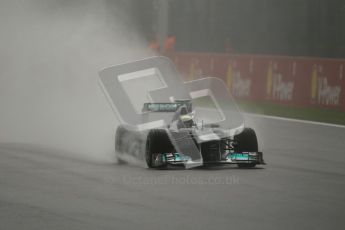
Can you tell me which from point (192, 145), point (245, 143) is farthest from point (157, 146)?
point (245, 143)

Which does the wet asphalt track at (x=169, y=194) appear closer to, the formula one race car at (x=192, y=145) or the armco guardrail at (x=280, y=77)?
the formula one race car at (x=192, y=145)

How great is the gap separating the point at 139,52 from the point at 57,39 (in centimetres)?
494

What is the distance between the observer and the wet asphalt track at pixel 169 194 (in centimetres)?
907

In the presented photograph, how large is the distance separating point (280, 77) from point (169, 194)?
16153mm

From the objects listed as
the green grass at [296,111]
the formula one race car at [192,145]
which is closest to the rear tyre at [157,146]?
the formula one race car at [192,145]

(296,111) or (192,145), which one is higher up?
(192,145)

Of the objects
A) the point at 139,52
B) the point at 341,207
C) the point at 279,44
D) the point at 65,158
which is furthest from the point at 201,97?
the point at 341,207

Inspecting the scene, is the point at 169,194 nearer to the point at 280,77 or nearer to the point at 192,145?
the point at 192,145

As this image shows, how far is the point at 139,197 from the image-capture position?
34.7ft

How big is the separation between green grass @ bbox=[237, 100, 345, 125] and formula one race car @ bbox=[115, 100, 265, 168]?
31.3 feet

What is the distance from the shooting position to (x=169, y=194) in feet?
35.6

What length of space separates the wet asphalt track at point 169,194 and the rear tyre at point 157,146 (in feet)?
0.64

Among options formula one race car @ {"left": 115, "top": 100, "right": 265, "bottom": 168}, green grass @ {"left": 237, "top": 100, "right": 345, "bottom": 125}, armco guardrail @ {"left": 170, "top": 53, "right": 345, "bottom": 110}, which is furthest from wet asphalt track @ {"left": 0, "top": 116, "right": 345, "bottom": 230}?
armco guardrail @ {"left": 170, "top": 53, "right": 345, "bottom": 110}

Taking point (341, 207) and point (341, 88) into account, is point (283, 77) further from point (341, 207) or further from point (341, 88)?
point (341, 207)
